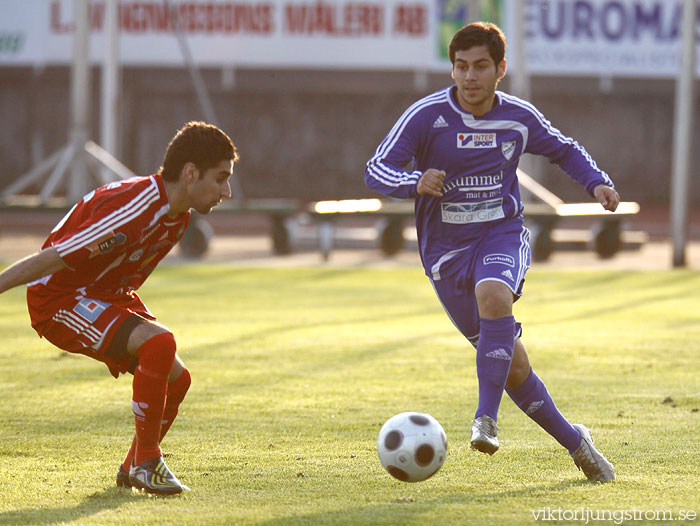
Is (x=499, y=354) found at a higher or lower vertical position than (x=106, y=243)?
lower

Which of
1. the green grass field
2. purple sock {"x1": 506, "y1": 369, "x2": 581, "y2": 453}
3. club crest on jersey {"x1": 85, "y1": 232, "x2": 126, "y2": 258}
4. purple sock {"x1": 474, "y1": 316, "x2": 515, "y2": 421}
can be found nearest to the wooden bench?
the green grass field

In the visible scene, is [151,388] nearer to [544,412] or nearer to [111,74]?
[544,412]

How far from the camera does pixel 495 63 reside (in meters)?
5.28

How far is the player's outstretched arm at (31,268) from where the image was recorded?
14.4 ft


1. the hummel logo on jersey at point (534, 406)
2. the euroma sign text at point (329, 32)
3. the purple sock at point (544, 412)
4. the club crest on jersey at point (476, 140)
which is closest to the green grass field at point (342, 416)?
the purple sock at point (544, 412)

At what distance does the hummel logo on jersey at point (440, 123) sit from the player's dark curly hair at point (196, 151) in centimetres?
102

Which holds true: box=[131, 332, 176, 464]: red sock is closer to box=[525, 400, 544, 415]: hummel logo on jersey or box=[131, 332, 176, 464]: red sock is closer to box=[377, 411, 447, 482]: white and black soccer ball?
box=[377, 411, 447, 482]: white and black soccer ball

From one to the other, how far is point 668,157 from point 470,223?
93.3 ft

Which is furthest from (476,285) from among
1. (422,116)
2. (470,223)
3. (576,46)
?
(576,46)

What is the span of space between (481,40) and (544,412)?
1639 millimetres

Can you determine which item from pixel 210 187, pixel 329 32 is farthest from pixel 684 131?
pixel 210 187

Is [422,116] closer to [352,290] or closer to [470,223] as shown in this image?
[470,223]

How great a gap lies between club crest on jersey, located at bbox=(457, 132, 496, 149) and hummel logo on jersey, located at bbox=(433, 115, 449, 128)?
0.08 metres

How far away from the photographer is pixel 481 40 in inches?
206
